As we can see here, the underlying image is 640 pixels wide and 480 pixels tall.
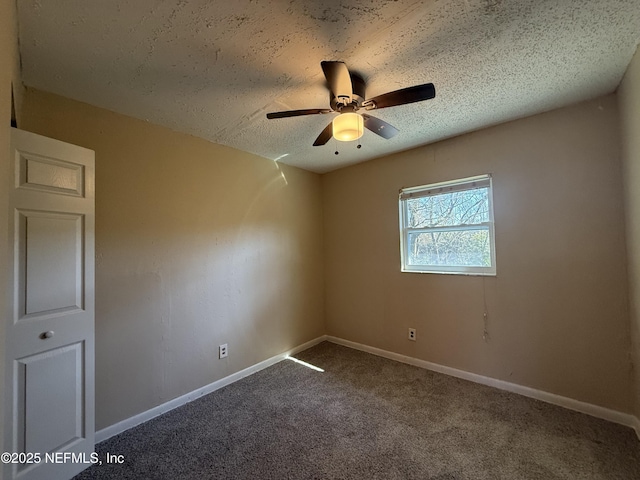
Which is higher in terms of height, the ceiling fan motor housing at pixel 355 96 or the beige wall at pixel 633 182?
the ceiling fan motor housing at pixel 355 96

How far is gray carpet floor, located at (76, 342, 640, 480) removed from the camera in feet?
5.04

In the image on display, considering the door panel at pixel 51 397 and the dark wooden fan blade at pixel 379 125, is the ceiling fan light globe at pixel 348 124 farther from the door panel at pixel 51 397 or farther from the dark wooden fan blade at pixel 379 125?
the door panel at pixel 51 397

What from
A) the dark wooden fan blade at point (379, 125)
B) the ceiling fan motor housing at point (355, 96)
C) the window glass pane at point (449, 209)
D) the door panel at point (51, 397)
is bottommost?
the door panel at point (51, 397)

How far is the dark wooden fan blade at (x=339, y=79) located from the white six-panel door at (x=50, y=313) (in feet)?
5.08

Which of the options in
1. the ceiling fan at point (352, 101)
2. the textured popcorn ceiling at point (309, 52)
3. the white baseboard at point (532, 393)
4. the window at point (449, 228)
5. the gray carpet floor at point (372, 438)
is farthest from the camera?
the window at point (449, 228)

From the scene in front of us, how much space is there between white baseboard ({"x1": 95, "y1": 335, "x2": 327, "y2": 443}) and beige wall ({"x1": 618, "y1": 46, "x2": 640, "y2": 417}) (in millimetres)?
2887

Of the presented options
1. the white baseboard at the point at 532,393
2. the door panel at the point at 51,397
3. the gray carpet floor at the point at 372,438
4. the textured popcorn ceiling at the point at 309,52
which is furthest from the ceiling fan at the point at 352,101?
the white baseboard at the point at 532,393

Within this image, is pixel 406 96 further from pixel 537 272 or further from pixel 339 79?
pixel 537 272

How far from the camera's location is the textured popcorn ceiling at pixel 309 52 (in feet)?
3.91

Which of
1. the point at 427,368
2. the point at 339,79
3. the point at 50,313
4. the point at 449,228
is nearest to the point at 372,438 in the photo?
the point at 427,368

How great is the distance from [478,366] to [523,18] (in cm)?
255

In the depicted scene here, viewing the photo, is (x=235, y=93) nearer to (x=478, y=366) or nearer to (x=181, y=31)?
(x=181, y=31)

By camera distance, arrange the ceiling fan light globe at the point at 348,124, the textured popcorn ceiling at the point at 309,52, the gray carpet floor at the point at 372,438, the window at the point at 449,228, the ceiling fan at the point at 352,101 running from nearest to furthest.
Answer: the textured popcorn ceiling at the point at 309,52
the ceiling fan at the point at 352,101
the gray carpet floor at the point at 372,438
the ceiling fan light globe at the point at 348,124
the window at the point at 449,228

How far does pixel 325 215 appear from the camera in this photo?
3.72 metres
